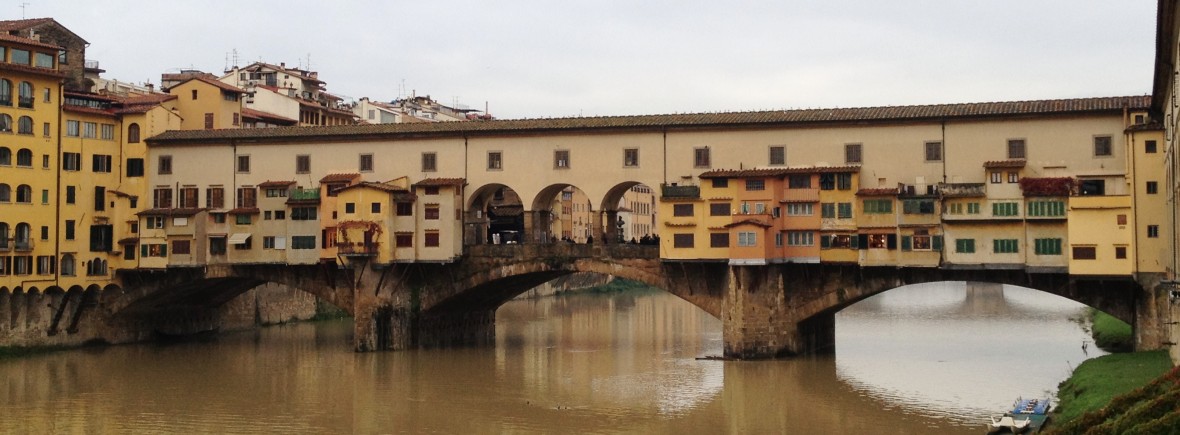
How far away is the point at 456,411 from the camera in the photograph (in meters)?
34.1

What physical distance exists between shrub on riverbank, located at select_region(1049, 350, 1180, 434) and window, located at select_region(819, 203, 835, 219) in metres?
9.61

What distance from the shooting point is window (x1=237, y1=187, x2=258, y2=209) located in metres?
49.1

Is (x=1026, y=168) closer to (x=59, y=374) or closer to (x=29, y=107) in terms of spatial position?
(x=59, y=374)

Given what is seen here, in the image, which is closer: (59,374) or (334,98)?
(59,374)

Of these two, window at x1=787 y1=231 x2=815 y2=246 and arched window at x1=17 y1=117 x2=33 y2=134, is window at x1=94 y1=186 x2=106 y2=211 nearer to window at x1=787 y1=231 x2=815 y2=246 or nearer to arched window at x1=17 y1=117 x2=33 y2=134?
arched window at x1=17 y1=117 x2=33 y2=134

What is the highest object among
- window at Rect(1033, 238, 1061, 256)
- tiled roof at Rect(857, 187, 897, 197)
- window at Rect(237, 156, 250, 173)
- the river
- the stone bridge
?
window at Rect(237, 156, 250, 173)

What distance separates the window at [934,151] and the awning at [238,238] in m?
25.9

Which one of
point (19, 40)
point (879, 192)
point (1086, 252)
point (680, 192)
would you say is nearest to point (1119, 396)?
point (1086, 252)

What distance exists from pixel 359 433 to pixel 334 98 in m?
58.8

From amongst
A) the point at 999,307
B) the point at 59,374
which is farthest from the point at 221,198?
the point at 999,307

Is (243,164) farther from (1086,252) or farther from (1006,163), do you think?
(1086,252)

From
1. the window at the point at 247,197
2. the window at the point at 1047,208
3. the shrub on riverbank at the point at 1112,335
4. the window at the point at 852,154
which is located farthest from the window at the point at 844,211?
the window at the point at 247,197

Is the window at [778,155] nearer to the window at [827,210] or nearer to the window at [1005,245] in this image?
the window at [827,210]

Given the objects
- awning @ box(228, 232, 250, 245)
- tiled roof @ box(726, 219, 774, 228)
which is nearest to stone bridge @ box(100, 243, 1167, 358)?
awning @ box(228, 232, 250, 245)
